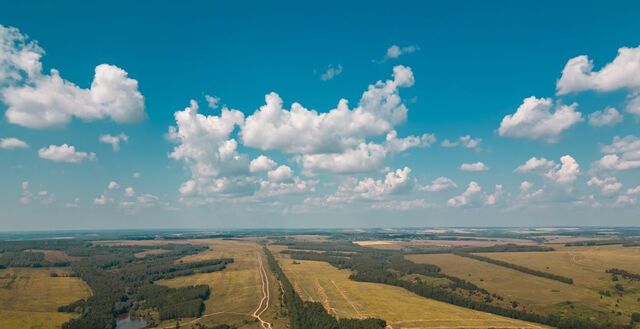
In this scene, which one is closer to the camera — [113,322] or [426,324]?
[426,324]

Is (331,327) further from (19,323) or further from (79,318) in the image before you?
(19,323)

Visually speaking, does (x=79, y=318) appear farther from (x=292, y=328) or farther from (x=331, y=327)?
(x=331, y=327)

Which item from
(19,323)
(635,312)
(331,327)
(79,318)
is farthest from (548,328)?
(19,323)

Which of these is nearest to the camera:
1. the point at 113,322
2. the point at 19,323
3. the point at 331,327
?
the point at 331,327

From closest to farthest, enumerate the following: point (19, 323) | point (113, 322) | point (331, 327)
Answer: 1. point (331, 327)
2. point (19, 323)
3. point (113, 322)

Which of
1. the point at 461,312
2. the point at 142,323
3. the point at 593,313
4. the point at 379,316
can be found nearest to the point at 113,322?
the point at 142,323

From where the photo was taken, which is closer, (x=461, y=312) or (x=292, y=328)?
(x=292, y=328)

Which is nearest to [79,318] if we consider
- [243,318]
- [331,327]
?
[243,318]
